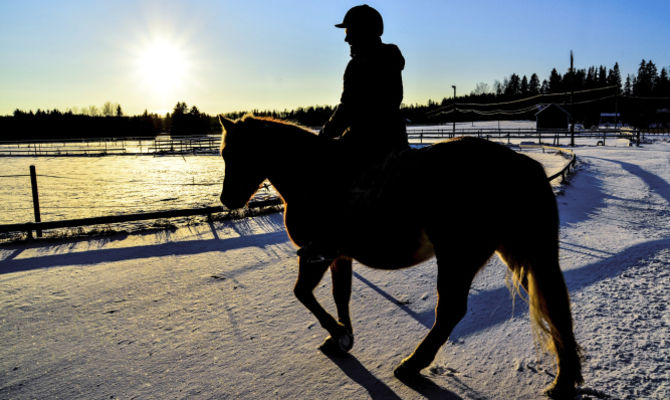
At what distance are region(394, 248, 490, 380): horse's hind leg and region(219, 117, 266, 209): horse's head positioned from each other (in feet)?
5.26

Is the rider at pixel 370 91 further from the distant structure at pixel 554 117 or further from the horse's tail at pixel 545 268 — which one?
the distant structure at pixel 554 117

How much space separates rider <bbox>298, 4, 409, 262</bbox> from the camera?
2854 mm

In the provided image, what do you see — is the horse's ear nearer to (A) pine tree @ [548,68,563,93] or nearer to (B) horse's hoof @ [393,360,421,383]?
(B) horse's hoof @ [393,360,421,383]

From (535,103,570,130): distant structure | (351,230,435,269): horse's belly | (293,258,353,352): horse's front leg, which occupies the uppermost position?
(535,103,570,130): distant structure

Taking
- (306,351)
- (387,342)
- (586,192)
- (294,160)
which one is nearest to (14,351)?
(306,351)

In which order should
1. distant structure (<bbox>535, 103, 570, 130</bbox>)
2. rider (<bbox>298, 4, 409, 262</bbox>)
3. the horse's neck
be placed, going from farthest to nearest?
distant structure (<bbox>535, 103, 570, 130</bbox>), the horse's neck, rider (<bbox>298, 4, 409, 262</bbox>)

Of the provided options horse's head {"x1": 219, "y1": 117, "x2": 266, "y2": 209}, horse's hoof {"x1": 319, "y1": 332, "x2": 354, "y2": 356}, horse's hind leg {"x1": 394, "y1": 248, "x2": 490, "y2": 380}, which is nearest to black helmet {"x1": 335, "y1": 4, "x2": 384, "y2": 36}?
horse's head {"x1": 219, "y1": 117, "x2": 266, "y2": 209}

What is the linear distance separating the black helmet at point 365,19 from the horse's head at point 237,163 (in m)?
1.19

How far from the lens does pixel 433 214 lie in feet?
8.48

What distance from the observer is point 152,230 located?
7.76m

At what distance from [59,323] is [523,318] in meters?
4.57

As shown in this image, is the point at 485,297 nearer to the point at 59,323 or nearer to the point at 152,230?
the point at 59,323

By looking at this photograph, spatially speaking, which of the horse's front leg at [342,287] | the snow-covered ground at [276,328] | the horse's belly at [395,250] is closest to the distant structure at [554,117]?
the snow-covered ground at [276,328]

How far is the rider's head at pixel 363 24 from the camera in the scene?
291cm
